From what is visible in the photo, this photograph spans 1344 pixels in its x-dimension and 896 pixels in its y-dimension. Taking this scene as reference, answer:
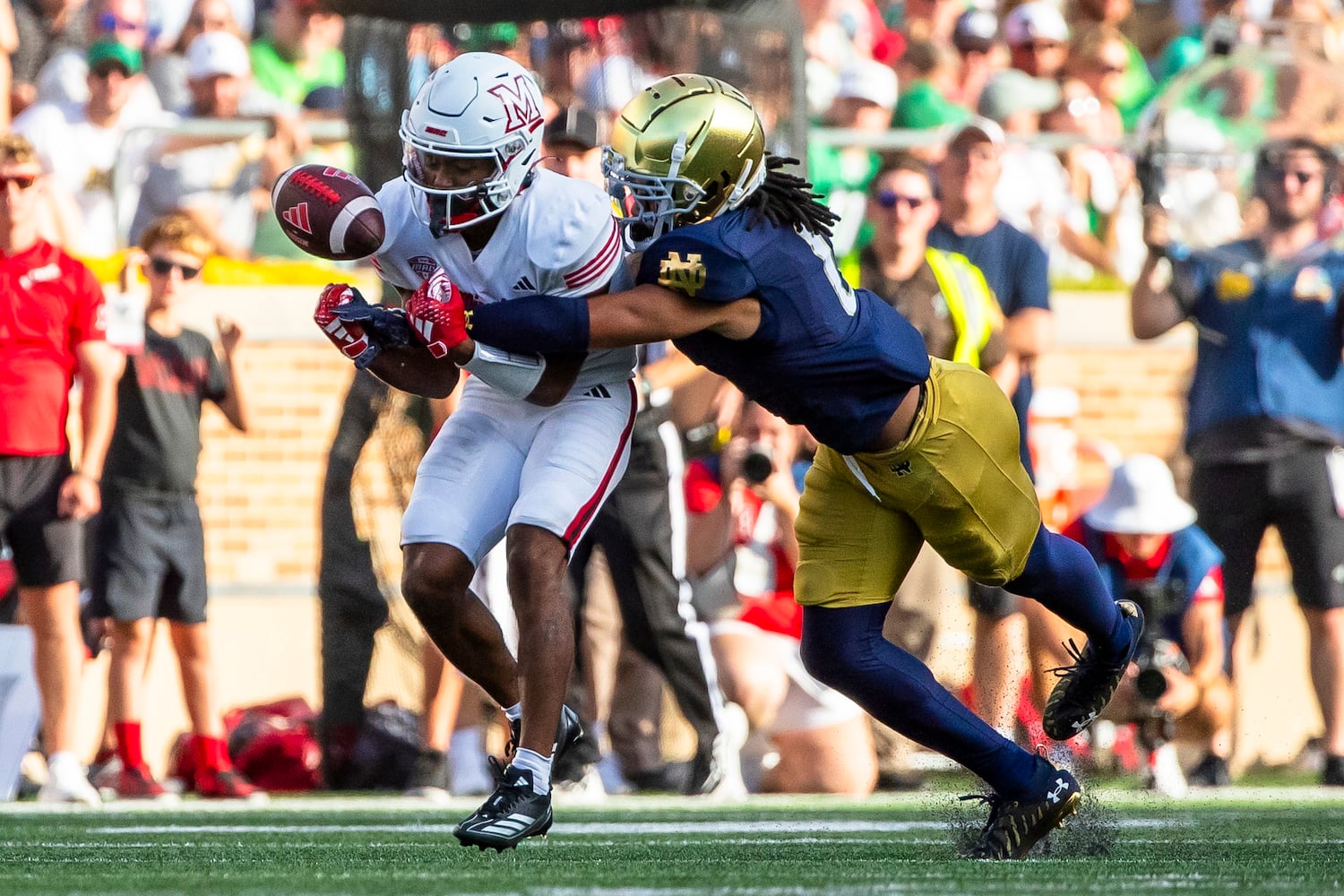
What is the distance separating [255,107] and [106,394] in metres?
3.05

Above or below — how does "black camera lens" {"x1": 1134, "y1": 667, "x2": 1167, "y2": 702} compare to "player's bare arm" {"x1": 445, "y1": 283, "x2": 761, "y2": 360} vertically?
below

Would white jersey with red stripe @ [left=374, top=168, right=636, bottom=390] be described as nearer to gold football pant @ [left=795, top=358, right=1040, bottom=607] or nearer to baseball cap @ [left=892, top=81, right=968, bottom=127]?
gold football pant @ [left=795, top=358, right=1040, bottom=607]

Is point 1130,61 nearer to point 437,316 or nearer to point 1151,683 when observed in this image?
point 1151,683

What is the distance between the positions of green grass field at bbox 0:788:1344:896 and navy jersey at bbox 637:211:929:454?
0.94 meters

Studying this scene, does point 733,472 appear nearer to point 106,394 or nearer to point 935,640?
point 935,640

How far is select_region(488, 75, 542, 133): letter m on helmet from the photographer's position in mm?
4480

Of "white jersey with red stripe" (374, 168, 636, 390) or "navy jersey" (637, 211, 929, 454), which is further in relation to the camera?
"white jersey with red stripe" (374, 168, 636, 390)

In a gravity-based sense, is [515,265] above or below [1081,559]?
above

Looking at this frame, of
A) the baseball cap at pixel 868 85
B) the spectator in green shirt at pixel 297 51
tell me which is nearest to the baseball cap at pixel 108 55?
the spectator in green shirt at pixel 297 51

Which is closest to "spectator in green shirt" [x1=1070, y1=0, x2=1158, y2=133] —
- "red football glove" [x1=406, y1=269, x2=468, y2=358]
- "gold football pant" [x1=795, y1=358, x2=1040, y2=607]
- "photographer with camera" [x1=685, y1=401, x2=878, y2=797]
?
"photographer with camera" [x1=685, y1=401, x2=878, y2=797]

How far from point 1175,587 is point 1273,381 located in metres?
0.90

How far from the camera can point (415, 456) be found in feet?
25.3

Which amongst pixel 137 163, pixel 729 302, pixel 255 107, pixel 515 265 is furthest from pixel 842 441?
pixel 255 107

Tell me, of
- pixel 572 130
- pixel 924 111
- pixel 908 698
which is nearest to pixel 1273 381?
pixel 924 111
